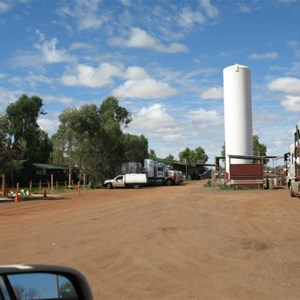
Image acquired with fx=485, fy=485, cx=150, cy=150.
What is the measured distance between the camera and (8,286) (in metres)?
2.72

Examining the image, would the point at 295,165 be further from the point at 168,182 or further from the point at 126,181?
the point at 168,182

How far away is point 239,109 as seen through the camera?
54906mm

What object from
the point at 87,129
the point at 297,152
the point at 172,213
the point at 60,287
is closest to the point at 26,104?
the point at 87,129

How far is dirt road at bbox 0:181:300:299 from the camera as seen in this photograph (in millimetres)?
7641

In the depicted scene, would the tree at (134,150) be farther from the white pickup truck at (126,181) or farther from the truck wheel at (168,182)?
the white pickup truck at (126,181)

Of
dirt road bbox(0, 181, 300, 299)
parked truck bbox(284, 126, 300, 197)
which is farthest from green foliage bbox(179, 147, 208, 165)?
dirt road bbox(0, 181, 300, 299)

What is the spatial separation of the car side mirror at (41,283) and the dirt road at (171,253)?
4.25m

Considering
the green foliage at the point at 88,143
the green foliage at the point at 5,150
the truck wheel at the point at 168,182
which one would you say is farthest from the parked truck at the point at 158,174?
the green foliage at the point at 5,150

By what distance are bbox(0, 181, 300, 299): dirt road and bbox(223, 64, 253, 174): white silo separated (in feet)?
123

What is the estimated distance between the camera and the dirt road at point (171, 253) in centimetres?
764

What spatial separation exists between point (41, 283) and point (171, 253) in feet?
25.8

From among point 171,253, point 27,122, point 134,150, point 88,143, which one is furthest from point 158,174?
point 171,253

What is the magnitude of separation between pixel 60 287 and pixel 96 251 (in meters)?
Result: 8.04

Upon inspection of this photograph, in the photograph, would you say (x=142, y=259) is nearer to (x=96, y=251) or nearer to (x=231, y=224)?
(x=96, y=251)
